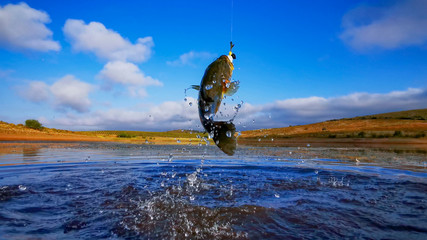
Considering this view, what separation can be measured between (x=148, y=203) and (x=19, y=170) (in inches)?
184

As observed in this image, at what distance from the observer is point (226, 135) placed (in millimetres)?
3701

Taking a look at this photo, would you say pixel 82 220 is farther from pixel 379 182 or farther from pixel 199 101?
pixel 379 182

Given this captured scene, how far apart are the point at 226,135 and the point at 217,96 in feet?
1.89

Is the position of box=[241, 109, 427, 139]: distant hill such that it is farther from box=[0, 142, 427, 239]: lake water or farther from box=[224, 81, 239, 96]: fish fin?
box=[224, 81, 239, 96]: fish fin

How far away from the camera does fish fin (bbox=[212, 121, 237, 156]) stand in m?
3.67

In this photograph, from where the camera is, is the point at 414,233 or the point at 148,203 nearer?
the point at 414,233

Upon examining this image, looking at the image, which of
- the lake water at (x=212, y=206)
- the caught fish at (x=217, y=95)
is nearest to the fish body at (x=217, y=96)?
the caught fish at (x=217, y=95)

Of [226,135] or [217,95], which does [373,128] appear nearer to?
[226,135]

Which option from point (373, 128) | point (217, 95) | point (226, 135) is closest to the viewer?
point (217, 95)

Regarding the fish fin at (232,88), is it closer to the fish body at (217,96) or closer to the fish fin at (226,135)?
the fish body at (217,96)

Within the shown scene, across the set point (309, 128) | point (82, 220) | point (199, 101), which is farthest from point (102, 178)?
point (309, 128)

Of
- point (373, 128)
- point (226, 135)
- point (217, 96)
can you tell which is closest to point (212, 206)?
point (226, 135)

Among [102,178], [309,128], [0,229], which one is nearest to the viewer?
[0,229]

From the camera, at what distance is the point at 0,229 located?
2660mm
